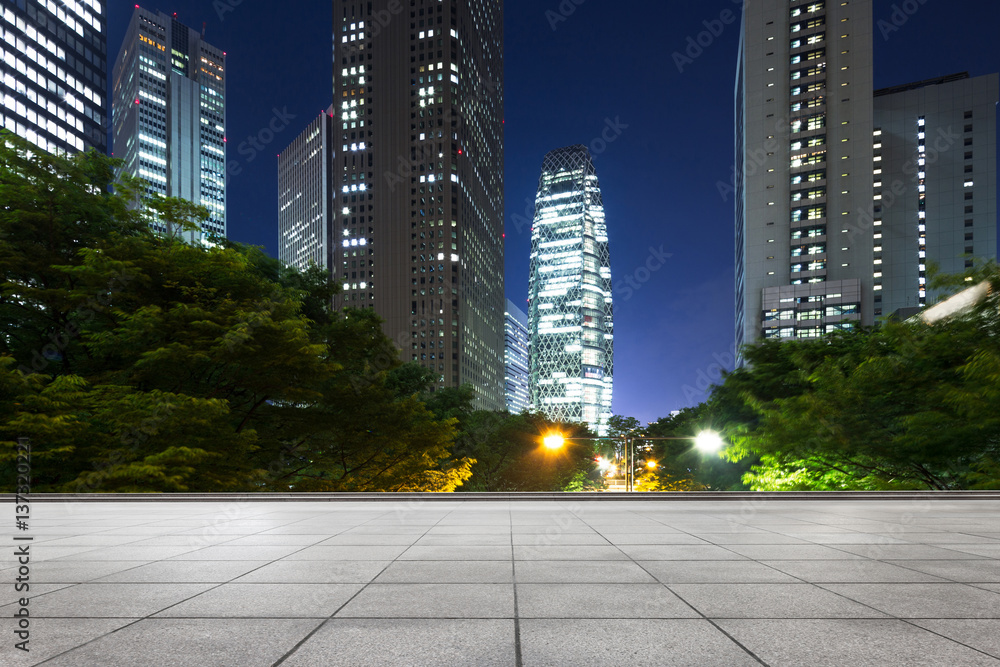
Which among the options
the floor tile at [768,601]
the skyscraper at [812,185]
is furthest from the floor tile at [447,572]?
the skyscraper at [812,185]

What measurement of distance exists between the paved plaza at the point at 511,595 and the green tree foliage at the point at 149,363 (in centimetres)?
1172

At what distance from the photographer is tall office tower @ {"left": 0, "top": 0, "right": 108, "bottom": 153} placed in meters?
102

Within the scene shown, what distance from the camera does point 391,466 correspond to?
31.0 m

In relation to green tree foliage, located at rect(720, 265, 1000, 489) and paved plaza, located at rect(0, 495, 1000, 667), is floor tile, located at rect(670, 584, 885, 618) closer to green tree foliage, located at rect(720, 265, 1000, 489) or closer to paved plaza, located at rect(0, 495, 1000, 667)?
paved plaza, located at rect(0, 495, 1000, 667)

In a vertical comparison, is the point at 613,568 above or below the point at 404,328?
below

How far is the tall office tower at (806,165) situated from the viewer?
11412 cm

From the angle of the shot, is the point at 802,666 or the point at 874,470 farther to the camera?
the point at 874,470

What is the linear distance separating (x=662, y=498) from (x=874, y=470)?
41.3ft

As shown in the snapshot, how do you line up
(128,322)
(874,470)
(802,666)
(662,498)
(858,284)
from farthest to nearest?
1. (858,284)
2. (874,470)
3. (128,322)
4. (662,498)
5. (802,666)

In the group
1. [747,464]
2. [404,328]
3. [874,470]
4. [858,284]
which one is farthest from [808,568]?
[404,328]

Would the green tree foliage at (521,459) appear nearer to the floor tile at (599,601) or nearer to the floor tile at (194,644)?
the floor tile at (599,601)

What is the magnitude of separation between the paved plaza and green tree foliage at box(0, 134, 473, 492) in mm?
11720

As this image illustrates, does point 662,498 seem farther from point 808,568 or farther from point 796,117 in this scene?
point 796,117

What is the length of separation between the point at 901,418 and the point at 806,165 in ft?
382
